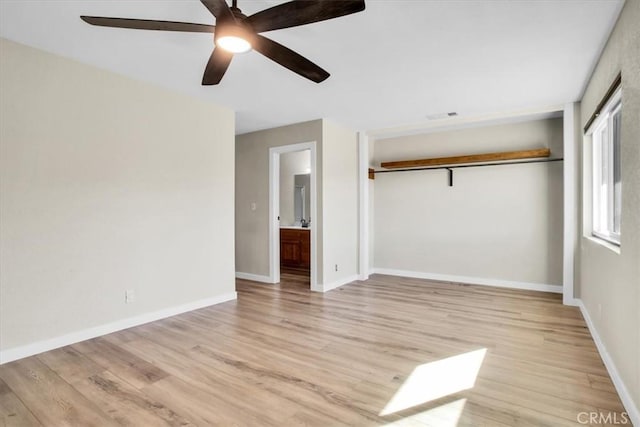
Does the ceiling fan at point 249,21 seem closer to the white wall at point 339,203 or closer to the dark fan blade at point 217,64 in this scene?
the dark fan blade at point 217,64

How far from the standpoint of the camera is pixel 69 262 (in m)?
2.93

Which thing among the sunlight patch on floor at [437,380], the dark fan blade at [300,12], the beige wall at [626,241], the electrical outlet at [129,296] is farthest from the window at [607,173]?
the electrical outlet at [129,296]

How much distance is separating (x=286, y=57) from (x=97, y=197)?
2.15 meters

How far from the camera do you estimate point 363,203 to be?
558 cm

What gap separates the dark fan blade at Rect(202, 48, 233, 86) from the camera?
219 cm

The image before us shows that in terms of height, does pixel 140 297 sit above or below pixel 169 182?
below

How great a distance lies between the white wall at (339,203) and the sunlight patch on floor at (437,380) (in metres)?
2.48

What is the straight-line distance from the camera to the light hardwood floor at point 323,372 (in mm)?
1957

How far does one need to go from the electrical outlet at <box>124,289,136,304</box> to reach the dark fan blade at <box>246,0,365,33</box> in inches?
106

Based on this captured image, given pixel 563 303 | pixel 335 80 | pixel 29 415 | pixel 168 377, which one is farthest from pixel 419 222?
pixel 29 415

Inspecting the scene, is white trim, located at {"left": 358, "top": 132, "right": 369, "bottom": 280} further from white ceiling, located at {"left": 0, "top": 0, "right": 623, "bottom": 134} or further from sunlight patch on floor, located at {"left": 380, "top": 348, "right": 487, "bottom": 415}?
sunlight patch on floor, located at {"left": 380, "top": 348, "right": 487, "bottom": 415}

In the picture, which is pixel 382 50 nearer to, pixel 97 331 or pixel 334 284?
pixel 334 284

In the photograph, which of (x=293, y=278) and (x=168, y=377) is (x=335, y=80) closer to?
(x=168, y=377)

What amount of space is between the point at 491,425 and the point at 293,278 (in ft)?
13.7
